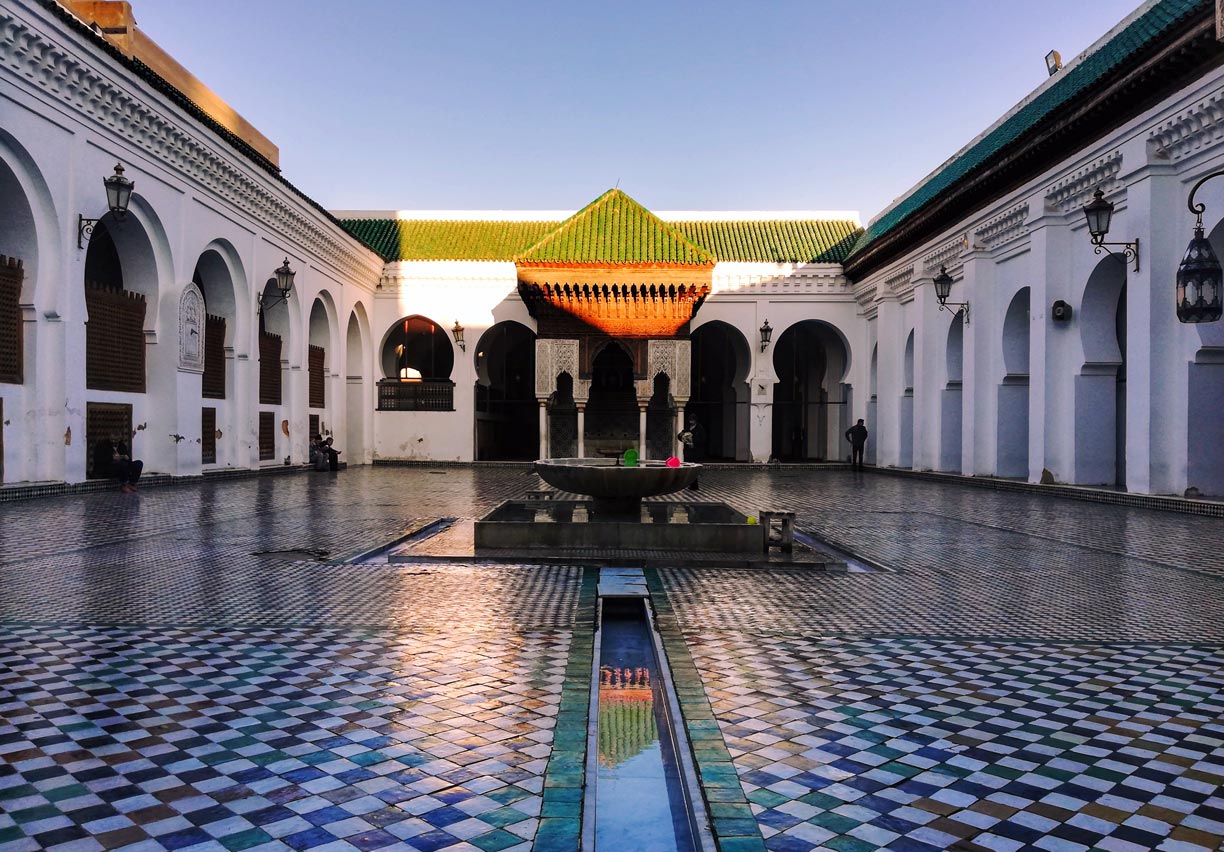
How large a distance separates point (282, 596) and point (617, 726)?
2499mm

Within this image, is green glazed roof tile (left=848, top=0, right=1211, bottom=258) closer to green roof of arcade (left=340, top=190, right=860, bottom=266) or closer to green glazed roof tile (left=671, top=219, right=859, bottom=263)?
green glazed roof tile (left=671, top=219, right=859, bottom=263)

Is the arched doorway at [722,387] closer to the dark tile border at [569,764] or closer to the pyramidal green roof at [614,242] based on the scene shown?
the pyramidal green roof at [614,242]

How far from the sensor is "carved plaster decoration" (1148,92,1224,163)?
859 centimetres

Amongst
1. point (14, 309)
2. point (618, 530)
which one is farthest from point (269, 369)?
point (618, 530)

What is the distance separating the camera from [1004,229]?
1324 cm

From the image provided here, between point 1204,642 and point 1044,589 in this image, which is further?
point 1044,589

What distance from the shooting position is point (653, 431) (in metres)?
21.5

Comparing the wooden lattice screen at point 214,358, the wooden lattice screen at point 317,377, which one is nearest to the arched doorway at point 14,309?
the wooden lattice screen at point 214,358

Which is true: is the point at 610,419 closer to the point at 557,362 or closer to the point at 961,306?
the point at 557,362

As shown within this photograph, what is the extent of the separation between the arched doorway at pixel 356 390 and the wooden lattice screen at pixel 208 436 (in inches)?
240

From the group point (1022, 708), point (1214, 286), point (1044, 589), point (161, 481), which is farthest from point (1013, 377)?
point (161, 481)

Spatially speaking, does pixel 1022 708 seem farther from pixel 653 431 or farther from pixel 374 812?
pixel 653 431

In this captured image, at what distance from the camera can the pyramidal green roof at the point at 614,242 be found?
17578mm

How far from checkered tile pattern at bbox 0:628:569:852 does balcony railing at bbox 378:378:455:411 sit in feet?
55.5
